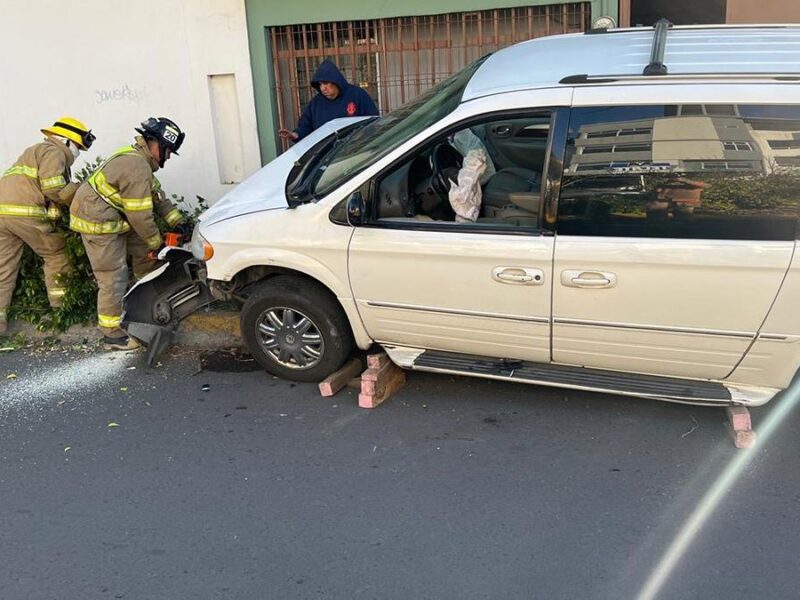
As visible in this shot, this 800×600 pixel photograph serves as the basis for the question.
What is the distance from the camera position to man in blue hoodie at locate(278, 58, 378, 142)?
6.07 meters

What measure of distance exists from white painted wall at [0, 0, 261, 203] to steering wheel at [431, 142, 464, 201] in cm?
367

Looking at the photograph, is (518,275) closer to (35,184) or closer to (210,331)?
(210,331)

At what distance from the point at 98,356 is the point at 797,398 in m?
4.59

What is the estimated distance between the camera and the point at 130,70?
7.36 m

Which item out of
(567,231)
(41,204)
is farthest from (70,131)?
(567,231)

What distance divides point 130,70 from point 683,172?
243 inches

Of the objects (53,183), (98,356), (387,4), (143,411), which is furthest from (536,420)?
(387,4)

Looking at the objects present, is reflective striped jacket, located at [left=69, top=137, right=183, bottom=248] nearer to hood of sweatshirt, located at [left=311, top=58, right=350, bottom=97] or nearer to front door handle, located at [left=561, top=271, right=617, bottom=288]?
hood of sweatshirt, located at [left=311, top=58, right=350, bottom=97]

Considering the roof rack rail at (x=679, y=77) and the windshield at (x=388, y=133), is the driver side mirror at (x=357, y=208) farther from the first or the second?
the roof rack rail at (x=679, y=77)

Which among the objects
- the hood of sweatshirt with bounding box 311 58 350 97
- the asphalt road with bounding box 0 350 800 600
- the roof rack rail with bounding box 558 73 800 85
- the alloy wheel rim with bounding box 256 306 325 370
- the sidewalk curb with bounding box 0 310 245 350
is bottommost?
the asphalt road with bounding box 0 350 800 600

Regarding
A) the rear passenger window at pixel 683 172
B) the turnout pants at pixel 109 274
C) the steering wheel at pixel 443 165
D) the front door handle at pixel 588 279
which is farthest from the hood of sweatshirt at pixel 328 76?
the front door handle at pixel 588 279

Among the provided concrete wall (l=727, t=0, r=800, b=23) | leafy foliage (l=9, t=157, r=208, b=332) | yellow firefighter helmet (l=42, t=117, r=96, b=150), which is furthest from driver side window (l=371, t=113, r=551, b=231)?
concrete wall (l=727, t=0, r=800, b=23)

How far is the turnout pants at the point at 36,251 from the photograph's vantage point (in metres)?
5.24

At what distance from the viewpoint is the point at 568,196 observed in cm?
339
